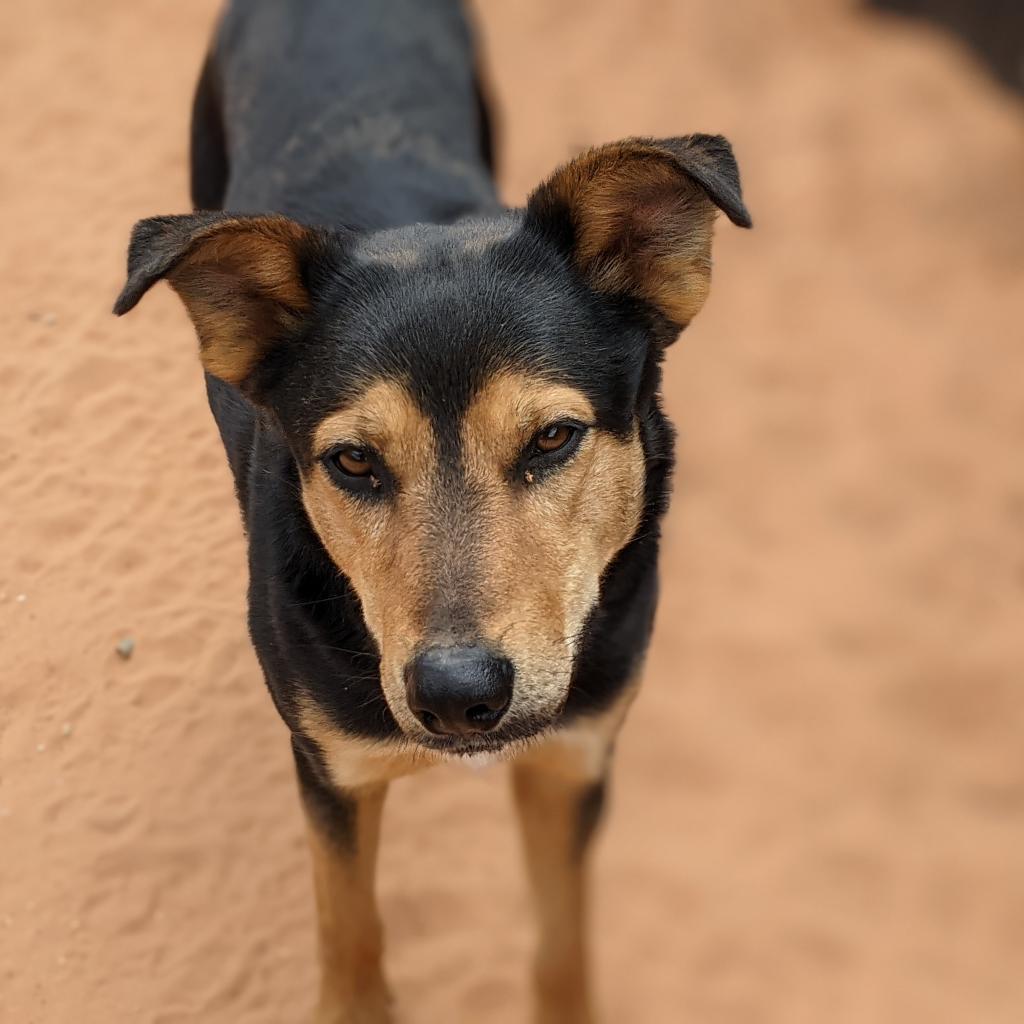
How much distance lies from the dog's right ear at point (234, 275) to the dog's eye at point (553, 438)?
0.73 meters

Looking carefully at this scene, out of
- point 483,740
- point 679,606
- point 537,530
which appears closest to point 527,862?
point 483,740

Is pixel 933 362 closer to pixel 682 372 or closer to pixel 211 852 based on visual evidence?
pixel 682 372

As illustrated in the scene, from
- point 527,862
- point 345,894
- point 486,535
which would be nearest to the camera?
point 486,535

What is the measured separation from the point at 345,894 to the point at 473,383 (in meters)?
1.88

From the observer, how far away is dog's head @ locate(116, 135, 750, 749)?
305cm

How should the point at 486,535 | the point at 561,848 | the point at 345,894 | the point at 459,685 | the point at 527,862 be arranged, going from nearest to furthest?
1. the point at 459,685
2. the point at 486,535
3. the point at 345,894
4. the point at 561,848
5. the point at 527,862

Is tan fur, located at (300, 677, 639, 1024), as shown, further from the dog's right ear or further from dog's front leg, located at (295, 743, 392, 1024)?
the dog's right ear

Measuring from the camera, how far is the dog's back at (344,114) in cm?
463

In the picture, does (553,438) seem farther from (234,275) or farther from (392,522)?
(234,275)

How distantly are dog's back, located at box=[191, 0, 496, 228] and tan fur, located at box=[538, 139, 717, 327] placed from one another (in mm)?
1141

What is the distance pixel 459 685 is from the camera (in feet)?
9.50

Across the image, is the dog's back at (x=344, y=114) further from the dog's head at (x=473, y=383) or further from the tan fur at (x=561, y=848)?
the tan fur at (x=561, y=848)

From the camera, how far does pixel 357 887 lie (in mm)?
4254

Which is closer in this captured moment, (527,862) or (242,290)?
(242,290)
